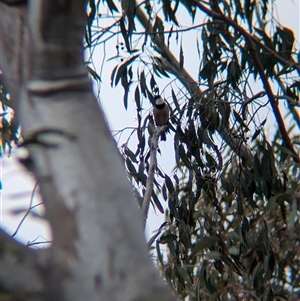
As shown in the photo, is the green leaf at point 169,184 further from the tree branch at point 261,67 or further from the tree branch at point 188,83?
the tree branch at point 261,67

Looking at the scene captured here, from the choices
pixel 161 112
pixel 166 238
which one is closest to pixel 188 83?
pixel 161 112

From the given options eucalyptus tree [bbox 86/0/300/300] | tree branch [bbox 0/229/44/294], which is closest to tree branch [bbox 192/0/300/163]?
eucalyptus tree [bbox 86/0/300/300]

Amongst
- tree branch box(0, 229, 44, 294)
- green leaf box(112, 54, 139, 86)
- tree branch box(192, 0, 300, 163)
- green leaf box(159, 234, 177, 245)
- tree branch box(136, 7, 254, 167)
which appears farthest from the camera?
green leaf box(112, 54, 139, 86)

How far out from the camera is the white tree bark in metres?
0.77

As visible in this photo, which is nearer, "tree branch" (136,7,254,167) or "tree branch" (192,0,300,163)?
"tree branch" (192,0,300,163)

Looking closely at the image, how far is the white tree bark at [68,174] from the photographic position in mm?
766

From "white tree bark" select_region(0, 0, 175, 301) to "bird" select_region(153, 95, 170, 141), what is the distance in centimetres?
180

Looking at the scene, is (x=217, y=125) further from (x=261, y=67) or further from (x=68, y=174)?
(x=68, y=174)

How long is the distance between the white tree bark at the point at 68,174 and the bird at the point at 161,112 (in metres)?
1.80

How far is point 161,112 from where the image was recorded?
2682 mm

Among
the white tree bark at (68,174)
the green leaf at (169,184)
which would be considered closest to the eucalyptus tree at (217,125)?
the green leaf at (169,184)

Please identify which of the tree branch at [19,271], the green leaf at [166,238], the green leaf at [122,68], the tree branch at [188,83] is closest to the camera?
the tree branch at [19,271]

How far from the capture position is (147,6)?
8.87ft

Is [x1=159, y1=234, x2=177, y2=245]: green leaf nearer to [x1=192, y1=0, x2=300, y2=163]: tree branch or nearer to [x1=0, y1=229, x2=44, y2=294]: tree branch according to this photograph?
[x1=192, y1=0, x2=300, y2=163]: tree branch
